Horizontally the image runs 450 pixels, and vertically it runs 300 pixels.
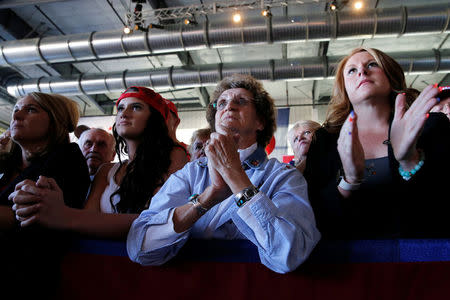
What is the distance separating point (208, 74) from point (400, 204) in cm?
562

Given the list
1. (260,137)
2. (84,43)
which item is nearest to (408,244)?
(260,137)

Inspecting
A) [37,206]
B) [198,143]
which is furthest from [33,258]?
[198,143]

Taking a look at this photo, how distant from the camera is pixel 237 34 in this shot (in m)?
4.77

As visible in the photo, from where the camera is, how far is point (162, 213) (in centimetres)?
92

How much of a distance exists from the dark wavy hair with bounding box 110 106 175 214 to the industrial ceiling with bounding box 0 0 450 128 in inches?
143

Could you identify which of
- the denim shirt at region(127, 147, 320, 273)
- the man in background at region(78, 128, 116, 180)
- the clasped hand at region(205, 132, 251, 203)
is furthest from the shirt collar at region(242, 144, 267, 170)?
the man in background at region(78, 128, 116, 180)

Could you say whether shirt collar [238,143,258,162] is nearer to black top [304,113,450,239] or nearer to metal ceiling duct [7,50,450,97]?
black top [304,113,450,239]

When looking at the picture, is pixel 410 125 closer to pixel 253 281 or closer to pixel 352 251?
pixel 352 251

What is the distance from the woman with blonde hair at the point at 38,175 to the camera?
0.89 metres

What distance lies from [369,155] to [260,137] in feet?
1.62

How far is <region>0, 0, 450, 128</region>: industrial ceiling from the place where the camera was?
4.50m

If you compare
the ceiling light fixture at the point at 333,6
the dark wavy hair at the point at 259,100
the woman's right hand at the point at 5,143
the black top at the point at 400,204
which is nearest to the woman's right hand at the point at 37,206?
the dark wavy hair at the point at 259,100

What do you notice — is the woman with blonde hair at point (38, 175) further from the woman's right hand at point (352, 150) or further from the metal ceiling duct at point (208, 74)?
the metal ceiling duct at point (208, 74)

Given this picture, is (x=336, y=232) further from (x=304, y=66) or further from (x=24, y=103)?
(x=304, y=66)
